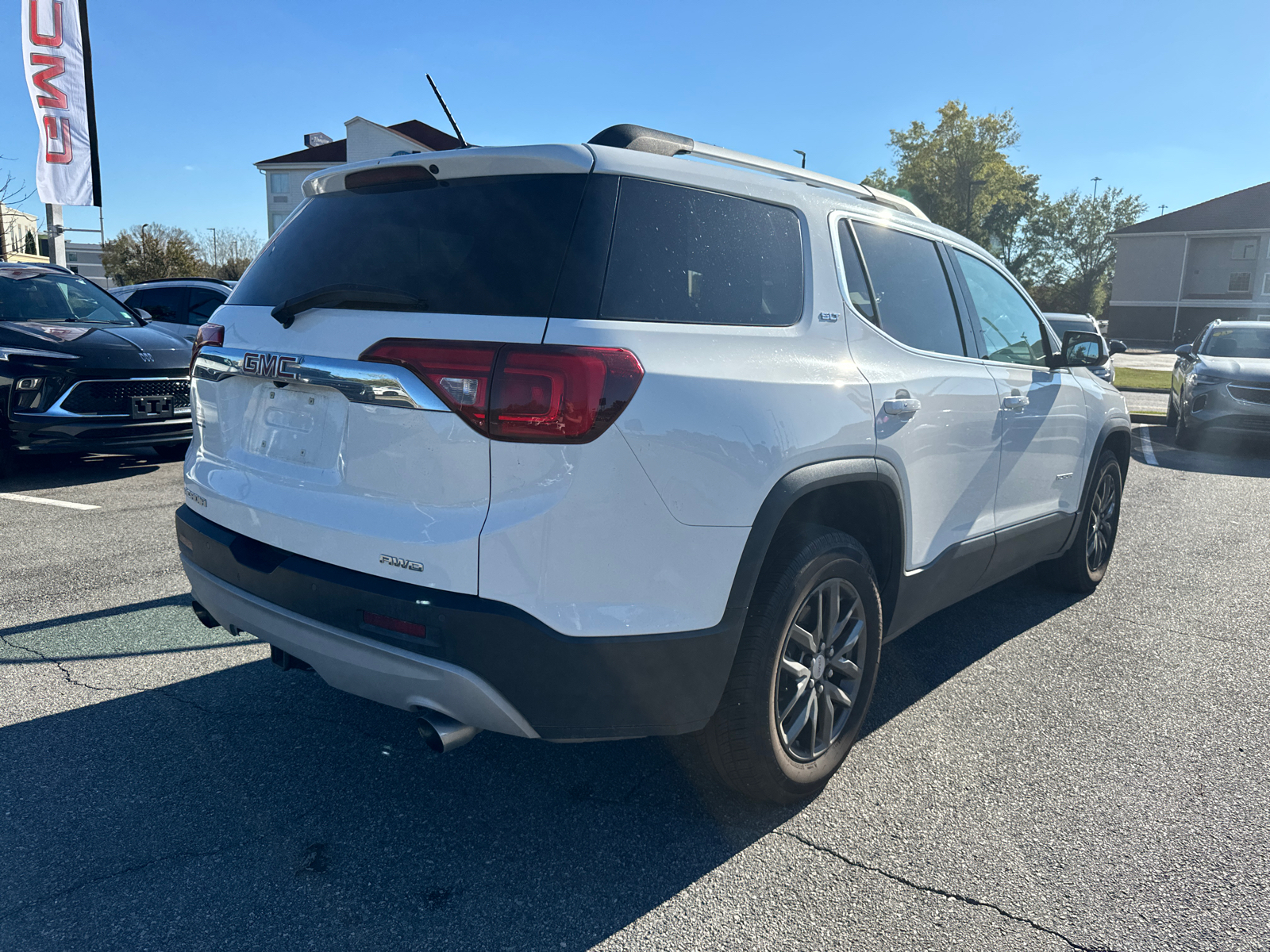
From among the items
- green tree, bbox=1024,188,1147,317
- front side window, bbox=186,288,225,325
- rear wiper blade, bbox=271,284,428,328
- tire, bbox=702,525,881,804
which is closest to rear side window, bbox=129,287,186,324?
front side window, bbox=186,288,225,325

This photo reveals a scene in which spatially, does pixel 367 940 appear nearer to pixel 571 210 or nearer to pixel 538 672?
pixel 538 672

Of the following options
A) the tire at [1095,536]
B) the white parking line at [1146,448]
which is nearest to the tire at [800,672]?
the tire at [1095,536]

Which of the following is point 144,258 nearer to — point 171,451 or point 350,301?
point 171,451

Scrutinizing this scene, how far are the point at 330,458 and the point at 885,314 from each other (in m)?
1.93

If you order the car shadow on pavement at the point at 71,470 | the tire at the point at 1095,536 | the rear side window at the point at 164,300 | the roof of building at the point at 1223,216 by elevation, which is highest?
the roof of building at the point at 1223,216

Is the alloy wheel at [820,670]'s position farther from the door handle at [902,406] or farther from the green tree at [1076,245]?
the green tree at [1076,245]

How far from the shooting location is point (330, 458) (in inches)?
98.7

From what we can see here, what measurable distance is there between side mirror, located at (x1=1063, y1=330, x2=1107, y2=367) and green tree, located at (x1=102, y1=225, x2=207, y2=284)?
45835 mm

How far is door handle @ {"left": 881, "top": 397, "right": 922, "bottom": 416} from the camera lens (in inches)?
120

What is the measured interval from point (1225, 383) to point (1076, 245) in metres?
69.2

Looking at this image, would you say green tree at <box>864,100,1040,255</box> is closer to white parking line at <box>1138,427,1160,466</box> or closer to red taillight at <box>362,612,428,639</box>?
white parking line at <box>1138,427,1160,466</box>

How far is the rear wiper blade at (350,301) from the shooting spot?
240 cm

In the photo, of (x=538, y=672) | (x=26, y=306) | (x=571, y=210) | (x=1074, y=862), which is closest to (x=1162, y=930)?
(x=1074, y=862)

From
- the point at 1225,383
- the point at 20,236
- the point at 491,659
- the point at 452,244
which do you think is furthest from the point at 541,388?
the point at 20,236
